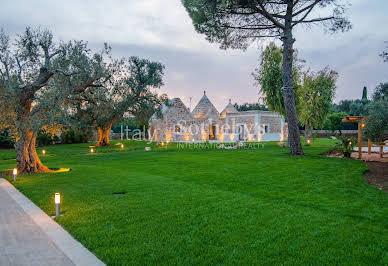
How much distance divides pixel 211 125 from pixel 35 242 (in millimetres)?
26695

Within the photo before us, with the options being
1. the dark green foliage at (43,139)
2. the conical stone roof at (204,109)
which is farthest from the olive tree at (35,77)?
the dark green foliage at (43,139)

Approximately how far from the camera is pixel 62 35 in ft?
38.5

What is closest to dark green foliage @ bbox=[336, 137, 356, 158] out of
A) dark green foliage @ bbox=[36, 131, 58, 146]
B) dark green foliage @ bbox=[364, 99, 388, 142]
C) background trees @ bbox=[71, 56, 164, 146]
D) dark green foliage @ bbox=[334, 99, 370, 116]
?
dark green foliage @ bbox=[364, 99, 388, 142]

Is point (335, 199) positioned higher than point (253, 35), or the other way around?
point (253, 35)

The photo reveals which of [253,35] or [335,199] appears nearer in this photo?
[335,199]

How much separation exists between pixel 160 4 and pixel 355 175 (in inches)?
585

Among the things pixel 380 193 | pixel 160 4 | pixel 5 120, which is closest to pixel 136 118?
pixel 160 4

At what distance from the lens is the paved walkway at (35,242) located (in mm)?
3289

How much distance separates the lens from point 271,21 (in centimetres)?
1438

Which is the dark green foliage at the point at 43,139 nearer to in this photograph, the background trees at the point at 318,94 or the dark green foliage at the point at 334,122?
the background trees at the point at 318,94

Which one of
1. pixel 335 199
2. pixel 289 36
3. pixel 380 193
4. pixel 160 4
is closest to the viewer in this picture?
pixel 335 199

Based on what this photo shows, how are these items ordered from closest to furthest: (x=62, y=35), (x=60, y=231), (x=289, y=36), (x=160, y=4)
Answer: (x=60, y=231), (x=62, y=35), (x=289, y=36), (x=160, y=4)

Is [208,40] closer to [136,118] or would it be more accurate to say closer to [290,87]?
[290,87]

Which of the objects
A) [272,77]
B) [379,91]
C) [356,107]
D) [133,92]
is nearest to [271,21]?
[272,77]
